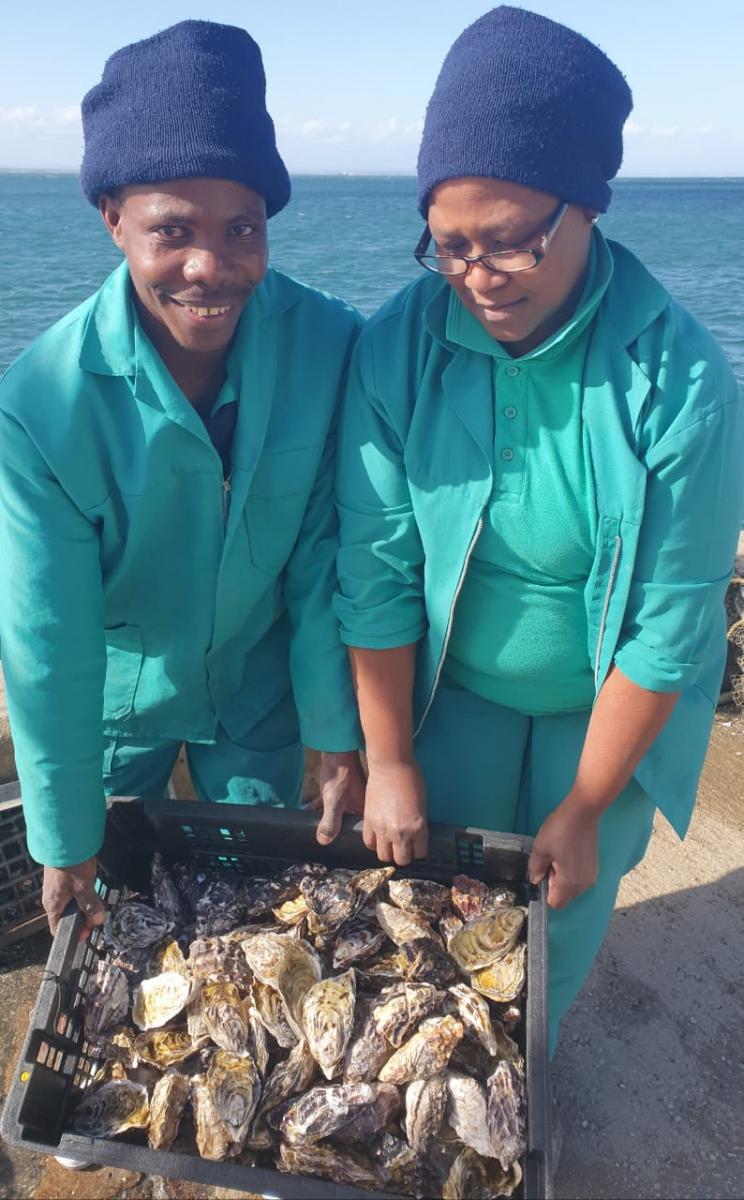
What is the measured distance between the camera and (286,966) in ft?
6.59

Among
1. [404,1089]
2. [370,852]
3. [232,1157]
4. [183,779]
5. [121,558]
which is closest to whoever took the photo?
[232,1157]

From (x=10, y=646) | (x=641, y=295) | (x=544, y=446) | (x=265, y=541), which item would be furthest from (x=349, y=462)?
(x=10, y=646)

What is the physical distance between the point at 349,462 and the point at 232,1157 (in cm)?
143

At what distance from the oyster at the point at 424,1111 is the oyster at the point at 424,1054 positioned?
→ 2 centimetres

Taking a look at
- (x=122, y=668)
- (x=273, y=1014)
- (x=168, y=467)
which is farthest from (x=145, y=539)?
(x=273, y=1014)

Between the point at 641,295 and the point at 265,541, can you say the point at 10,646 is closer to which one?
the point at 265,541

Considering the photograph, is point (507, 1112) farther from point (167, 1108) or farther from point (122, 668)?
point (122, 668)

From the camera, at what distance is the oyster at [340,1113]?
1733 mm

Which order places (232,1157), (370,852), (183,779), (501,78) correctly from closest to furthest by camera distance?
1. (501,78)
2. (232,1157)
3. (370,852)
4. (183,779)

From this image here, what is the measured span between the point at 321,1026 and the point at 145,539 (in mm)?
1112

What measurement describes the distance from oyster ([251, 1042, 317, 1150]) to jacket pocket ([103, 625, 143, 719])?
0.92m

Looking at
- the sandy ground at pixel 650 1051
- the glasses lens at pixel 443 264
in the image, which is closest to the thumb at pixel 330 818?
→ the sandy ground at pixel 650 1051

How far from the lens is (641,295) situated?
5.74 feet

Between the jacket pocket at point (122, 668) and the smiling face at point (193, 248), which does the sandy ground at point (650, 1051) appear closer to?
the jacket pocket at point (122, 668)
